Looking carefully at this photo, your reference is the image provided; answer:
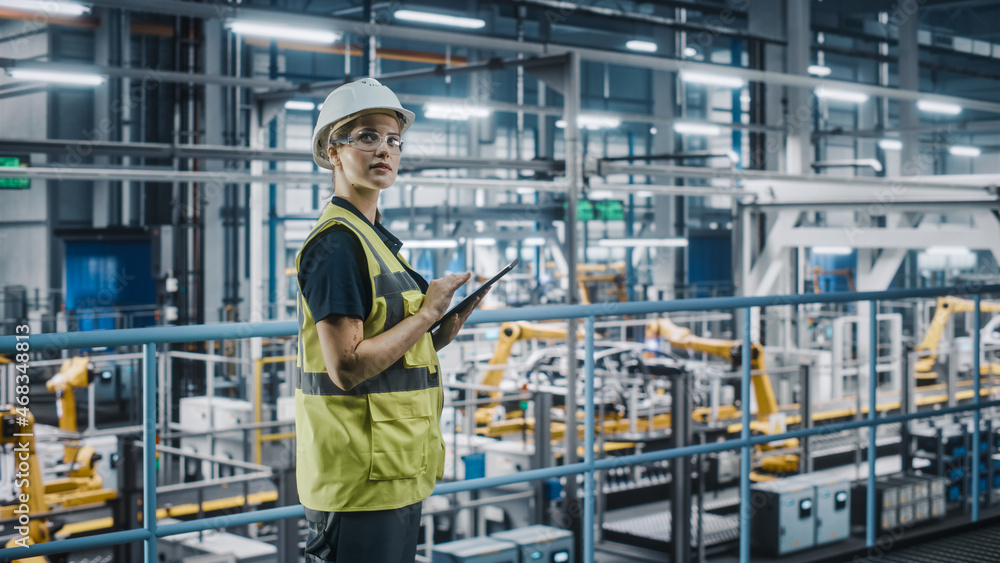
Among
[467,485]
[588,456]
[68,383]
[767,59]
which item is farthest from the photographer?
[767,59]

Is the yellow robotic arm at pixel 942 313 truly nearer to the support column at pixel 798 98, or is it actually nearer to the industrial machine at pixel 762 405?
the support column at pixel 798 98

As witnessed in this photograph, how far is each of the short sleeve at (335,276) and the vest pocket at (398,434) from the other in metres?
0.17

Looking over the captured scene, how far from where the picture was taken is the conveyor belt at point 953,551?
3.58m

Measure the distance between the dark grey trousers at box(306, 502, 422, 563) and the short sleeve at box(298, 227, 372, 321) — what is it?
0.39m

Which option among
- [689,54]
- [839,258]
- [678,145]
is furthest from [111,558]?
[839,258]

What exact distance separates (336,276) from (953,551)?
10.7 feet

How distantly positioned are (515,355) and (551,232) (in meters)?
1.97

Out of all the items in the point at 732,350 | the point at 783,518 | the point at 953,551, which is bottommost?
the point at 783,518

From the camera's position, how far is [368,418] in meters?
1.65

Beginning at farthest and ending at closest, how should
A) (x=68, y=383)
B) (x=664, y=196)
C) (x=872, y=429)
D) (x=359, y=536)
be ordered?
1. (x=664, y=196)
2. (x=68, y=383)
3. (x=872, y=429)
4. (x=359, y=536)

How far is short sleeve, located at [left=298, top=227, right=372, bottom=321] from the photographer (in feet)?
5.07

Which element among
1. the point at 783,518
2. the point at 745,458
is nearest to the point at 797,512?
the point at 783,518

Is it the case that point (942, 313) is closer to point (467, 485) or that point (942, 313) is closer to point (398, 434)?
point (467, 485)

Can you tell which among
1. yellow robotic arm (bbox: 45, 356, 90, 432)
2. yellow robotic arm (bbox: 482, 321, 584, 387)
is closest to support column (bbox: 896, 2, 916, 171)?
yellow robotic arm (bbox: 482, 321, 584, 387)
